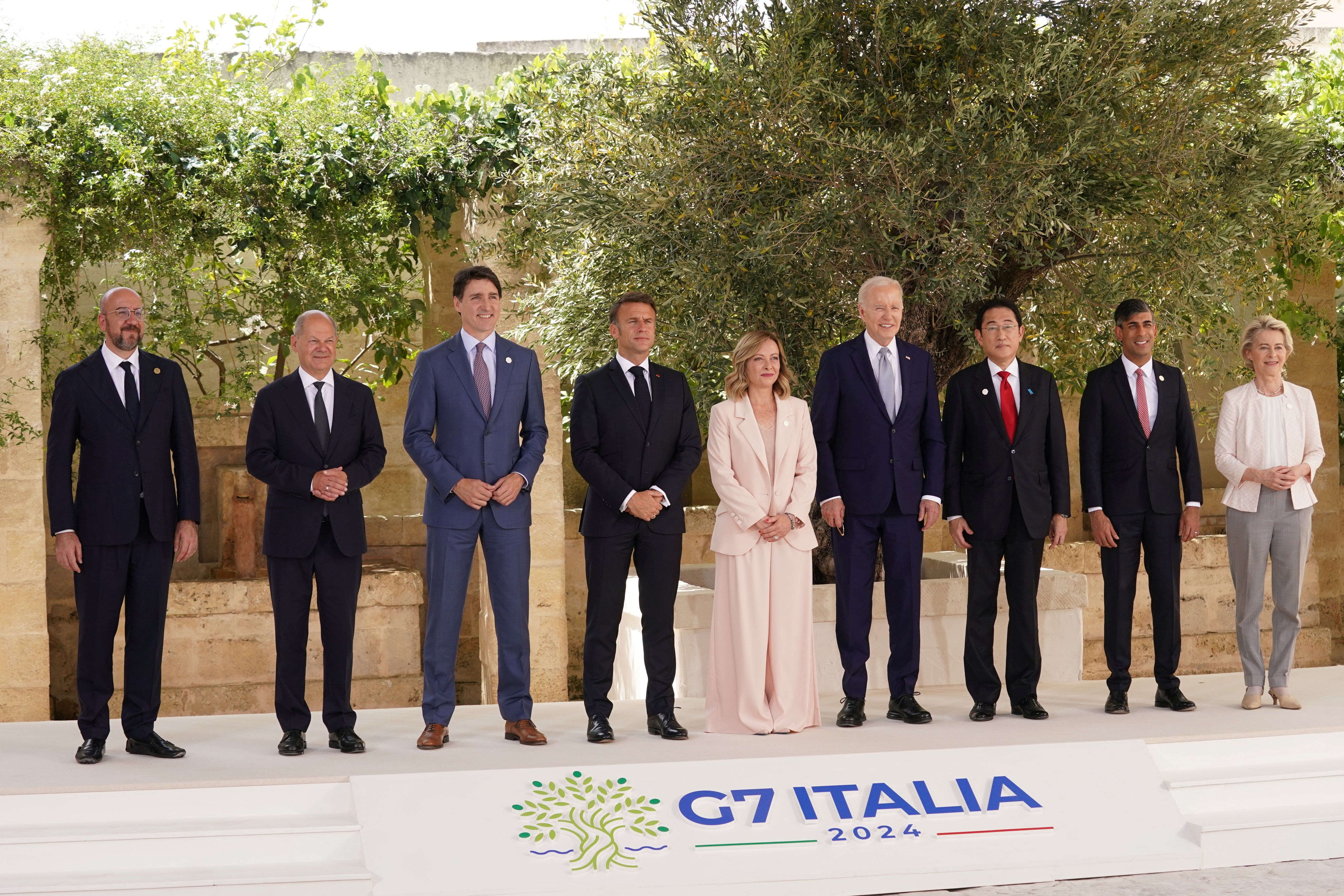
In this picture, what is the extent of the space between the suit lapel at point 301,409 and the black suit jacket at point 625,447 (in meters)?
0.95

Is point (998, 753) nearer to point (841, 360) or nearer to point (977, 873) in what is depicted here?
point (977, 873)

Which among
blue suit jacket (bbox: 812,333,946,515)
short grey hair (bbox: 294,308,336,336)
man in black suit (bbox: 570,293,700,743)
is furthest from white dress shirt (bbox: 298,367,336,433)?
blue suit jacket (bbox: 812,333,946,515)

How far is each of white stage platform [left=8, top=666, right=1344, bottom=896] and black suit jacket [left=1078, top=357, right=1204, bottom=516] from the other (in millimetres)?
958

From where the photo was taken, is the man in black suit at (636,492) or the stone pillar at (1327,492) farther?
the stone pillar at (1327,492)

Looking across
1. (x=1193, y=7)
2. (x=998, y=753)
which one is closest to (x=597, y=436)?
(x=998, y=753)

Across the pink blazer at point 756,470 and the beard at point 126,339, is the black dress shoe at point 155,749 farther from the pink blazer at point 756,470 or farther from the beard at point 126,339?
the pink blazer at point 756,470

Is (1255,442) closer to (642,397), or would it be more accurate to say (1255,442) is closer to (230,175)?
(642,397)

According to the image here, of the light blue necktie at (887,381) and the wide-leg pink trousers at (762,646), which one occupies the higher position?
the light blue necktie at (887,381)

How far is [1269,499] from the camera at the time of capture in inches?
197

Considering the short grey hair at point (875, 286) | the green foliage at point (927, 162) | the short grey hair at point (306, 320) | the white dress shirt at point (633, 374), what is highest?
the green foliage at point (927, 162)

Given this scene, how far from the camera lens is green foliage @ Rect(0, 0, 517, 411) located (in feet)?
20.1

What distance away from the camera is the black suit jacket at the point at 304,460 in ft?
14.4

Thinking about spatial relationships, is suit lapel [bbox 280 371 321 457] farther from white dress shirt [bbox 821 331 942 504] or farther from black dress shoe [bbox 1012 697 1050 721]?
black dress shoe [bbox 1012 697 1050 721]

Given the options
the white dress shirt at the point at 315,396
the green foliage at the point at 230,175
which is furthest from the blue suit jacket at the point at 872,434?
the green foliage at the point at 230,175
